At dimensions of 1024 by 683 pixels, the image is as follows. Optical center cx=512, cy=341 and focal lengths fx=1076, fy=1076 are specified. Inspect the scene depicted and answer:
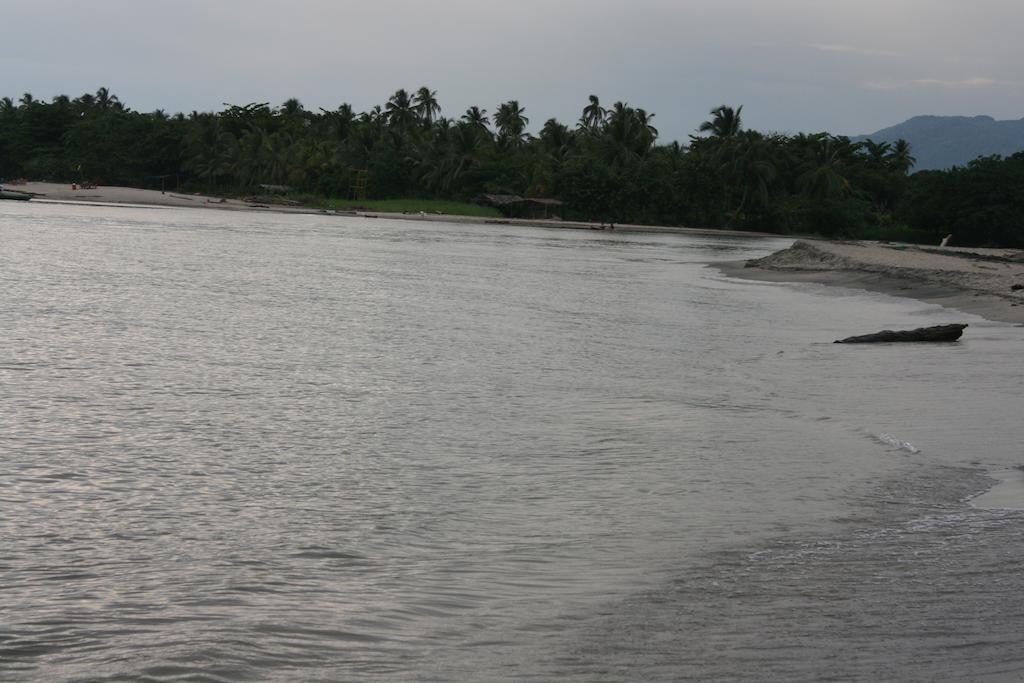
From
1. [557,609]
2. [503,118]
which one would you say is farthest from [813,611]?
[503,118]

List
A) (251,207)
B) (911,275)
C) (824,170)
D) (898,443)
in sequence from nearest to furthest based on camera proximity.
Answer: (898,443) < (911,275) < (824,170) < (251,207)

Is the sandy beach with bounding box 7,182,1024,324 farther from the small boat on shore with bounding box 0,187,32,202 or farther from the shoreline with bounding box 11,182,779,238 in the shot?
the small boat on shore with bounding box 0,187,32,202

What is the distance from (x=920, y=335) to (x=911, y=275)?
20.2 m

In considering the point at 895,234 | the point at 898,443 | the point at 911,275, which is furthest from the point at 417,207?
the point at 898,443

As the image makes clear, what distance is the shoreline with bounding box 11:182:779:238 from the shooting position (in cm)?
10306

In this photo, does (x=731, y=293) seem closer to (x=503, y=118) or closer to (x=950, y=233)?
(x=950, y=233)

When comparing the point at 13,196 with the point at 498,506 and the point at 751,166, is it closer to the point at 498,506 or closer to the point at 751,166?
the point at 751,166

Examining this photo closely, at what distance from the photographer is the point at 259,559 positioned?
7.08 m

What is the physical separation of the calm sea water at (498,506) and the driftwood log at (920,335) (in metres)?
0.59

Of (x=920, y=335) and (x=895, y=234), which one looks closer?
(x=920, y=335)

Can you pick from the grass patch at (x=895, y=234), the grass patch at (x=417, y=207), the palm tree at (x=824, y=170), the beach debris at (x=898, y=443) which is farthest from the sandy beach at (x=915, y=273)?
the grass patch at (x=417, y=207)

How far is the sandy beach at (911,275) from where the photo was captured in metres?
29.9

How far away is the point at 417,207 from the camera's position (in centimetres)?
11012

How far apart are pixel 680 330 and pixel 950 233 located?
63.0 meters
